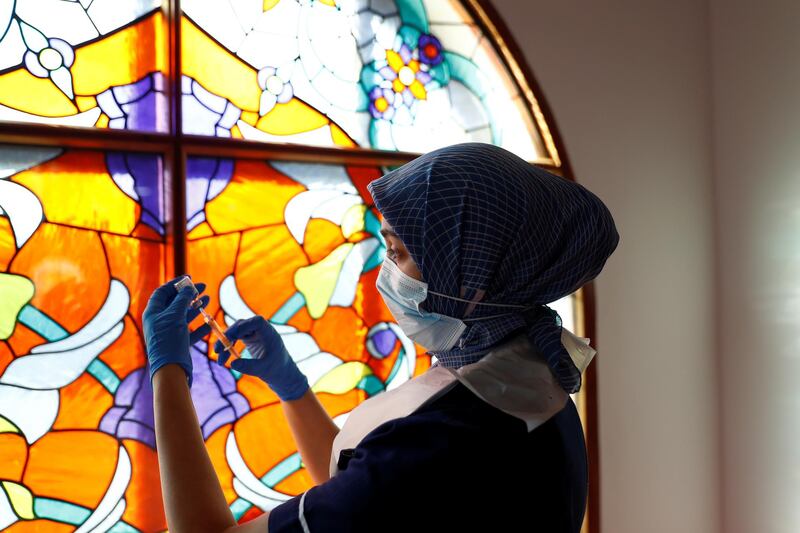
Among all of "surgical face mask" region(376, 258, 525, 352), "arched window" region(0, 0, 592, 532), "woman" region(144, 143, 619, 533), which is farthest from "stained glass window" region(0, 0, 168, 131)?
"surgical face mask" region(376, 258, 525, 352)

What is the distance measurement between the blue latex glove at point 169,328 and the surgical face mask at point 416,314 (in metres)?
0.33

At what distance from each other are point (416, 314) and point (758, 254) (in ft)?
5.70

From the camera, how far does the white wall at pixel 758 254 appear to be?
229cm

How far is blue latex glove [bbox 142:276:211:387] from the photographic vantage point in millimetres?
1111

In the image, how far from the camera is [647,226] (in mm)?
2361

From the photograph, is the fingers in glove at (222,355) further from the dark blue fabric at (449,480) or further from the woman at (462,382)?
the dark blue fabric at (449,480)

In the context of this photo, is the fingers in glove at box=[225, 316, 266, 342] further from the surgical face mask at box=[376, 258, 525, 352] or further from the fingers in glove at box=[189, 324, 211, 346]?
the surgical face mask at box=[376, 258, 525, 352]

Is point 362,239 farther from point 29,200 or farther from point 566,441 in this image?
point 566,441

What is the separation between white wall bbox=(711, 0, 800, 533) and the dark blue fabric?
168 centimetres

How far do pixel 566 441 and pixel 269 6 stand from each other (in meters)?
1.25

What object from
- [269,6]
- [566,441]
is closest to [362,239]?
[269,6]

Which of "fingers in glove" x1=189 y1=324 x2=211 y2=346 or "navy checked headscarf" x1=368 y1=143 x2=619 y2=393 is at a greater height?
"navy checked headscarf" x1=368 y1=143 x2=619 y2=393

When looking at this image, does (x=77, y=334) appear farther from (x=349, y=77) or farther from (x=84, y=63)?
(x=349, y=77)

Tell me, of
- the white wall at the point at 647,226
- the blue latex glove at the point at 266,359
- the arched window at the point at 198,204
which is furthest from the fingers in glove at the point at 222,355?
the white wall at the point at 647,226
